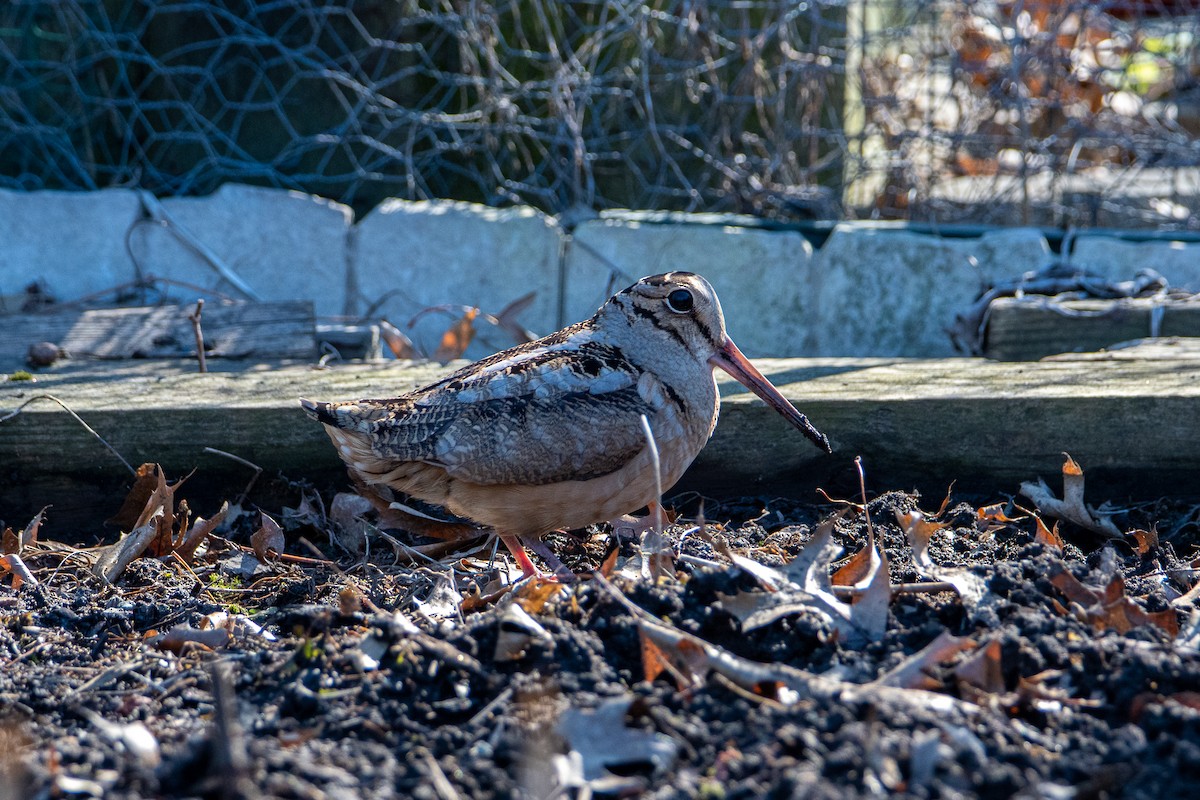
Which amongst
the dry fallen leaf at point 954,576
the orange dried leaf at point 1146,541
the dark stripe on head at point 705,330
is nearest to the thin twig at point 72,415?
the dark stripe on head at point 705,330

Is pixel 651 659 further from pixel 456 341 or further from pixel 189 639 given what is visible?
pixel 456 341

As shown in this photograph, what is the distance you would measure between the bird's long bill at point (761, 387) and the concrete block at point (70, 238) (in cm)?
323

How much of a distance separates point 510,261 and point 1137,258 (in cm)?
257

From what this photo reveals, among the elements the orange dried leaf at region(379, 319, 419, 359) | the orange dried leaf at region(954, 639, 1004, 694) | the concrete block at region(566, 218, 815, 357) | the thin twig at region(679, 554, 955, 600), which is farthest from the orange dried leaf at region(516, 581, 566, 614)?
the concrete block at region(566, 218, 815, 357)

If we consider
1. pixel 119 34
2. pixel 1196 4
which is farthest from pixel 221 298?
pixel 1196 4

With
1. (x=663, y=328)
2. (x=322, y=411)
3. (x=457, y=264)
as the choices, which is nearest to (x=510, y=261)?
(x=457, y=264)

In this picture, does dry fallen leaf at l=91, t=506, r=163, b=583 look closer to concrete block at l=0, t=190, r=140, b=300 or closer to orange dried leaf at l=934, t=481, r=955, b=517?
orange dried leaf at l=934, t=481, r=955, b=517

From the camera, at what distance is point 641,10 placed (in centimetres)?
550

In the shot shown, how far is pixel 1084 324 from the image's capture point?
4.39 metres

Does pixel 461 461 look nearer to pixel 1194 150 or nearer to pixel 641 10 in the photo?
pixel 641 10

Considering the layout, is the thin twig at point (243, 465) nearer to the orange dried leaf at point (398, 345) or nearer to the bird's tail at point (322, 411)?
the bird's tail at point (322, 411)

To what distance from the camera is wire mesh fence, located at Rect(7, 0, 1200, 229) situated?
18.5ft

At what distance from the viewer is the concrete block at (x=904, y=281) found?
512 centimetres

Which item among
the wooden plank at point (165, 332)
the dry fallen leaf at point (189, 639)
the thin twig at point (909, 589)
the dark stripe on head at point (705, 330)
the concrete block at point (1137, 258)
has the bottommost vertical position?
the dry fallen leaf at point (189, 639)
